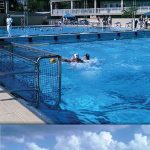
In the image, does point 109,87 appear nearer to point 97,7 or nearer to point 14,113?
point 14,113

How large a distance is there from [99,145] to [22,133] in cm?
70

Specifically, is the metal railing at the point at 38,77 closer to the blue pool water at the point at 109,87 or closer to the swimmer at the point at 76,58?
the blue pool water at the point at 109,87

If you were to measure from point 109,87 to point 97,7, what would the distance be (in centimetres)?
4167

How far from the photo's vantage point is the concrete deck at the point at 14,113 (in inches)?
199

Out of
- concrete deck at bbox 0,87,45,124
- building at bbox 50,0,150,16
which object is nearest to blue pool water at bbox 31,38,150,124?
concrete deck at bbox 0,87,45,124

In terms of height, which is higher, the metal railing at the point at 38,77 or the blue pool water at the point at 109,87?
the metal railing at the point at 38,77

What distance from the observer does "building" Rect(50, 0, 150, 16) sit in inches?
1837

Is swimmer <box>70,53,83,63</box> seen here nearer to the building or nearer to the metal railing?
the metal railing

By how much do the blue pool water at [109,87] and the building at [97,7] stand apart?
92.5ft

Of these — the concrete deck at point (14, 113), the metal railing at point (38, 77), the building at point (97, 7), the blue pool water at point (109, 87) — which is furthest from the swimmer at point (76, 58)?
the building at point (97, 7)

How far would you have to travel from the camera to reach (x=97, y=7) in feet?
168

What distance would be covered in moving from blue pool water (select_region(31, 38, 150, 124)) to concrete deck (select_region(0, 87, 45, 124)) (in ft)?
4.76

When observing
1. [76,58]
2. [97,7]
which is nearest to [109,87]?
[76,58]

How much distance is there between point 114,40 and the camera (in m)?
24.0
